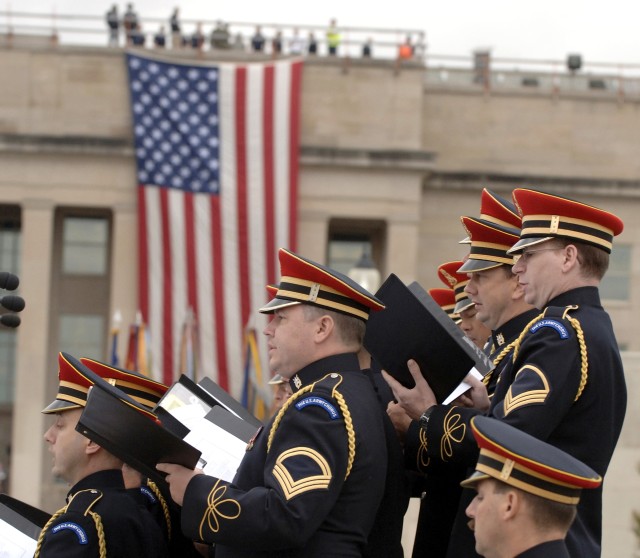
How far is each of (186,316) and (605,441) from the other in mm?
31341

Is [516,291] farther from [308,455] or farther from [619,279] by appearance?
[619,279]

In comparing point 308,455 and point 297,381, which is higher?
point 297,381

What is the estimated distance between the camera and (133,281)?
129ft

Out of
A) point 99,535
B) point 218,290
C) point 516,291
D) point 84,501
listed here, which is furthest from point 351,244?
point 99,535

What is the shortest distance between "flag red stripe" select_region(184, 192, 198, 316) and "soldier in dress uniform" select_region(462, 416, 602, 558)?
106 feet

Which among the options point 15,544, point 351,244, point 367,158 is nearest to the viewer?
point 15,544

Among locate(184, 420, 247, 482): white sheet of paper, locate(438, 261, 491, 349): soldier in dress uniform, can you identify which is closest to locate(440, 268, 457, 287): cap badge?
locate(438, 261, 491, 349): soldier in dress uniform

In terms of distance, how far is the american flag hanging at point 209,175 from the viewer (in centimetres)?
3750

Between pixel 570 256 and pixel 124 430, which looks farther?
pixel 570 256

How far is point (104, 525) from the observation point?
595cm

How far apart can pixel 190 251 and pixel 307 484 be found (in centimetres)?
3231

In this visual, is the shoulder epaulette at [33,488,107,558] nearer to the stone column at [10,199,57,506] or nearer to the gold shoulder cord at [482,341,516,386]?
the gold shoulder cord at [482,341,516,386]

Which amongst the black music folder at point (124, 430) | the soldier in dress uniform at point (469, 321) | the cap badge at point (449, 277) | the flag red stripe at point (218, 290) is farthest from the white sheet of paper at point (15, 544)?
the flag red stripe at point (218, 290)

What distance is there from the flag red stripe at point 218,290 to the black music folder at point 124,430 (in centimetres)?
3056
